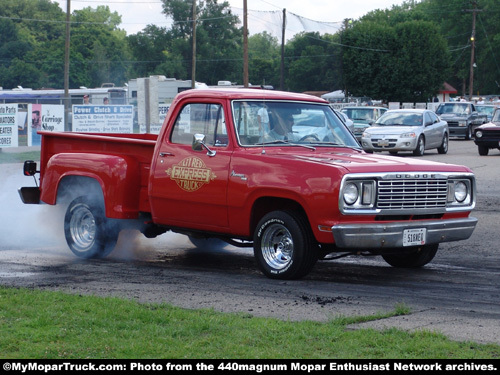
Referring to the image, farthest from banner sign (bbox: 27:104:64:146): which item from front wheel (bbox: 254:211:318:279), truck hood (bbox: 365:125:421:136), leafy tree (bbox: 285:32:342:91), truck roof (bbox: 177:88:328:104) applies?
leafy tree (bbox: 285:32:342:91)

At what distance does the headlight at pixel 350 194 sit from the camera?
26.4 feet

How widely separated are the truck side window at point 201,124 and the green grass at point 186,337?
2.57 metres

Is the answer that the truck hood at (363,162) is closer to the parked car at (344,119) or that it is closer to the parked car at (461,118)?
the parked car at (344,119)

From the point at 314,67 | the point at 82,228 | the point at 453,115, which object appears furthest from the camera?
the point at 314,67

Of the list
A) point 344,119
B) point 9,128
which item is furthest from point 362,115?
point 344,119

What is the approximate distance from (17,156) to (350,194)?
2285cm

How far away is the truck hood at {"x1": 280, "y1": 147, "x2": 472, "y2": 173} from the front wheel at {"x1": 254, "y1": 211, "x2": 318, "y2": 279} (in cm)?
61

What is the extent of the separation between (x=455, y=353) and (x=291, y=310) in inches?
74.6

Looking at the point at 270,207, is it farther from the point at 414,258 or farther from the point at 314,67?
the point at 314,67

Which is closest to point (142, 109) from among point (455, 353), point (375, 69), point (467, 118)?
point (455, 353)

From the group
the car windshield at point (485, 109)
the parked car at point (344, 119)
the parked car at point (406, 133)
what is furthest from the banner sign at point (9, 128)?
the car windshield at point (485, 109)

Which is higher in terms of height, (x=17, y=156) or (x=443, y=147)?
(x=443, y=147)

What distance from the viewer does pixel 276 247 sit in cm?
873
